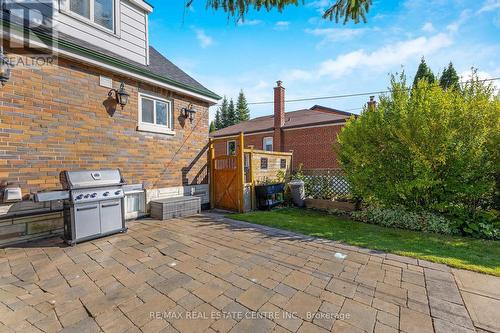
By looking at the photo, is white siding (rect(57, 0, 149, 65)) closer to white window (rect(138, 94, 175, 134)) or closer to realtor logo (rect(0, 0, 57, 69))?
realtor logo (rect(0, 0, 57, 69))

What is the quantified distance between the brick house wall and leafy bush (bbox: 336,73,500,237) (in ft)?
19.4

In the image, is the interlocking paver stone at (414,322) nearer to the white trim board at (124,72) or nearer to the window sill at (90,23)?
the white trim board at (124,72)

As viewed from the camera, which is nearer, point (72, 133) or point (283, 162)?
point (72, 133)

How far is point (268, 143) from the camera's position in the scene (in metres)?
18.9

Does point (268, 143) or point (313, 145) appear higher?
point (268, 143)

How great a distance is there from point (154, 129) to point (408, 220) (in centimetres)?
702

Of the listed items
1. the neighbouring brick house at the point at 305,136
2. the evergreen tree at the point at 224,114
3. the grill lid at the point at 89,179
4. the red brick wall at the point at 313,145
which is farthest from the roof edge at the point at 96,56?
the evergreen tree at the point at 224,114

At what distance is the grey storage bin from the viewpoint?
5.94 m

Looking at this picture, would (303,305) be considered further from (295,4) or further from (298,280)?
(295,4)

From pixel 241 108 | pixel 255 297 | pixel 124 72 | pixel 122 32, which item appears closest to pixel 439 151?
pixel 255 297

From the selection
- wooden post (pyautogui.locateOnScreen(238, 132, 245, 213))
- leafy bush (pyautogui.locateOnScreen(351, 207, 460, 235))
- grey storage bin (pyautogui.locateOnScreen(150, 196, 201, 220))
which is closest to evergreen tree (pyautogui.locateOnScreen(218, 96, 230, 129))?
wooden post (pyautogui.locateOnScreen(238, 132, 245, 213))

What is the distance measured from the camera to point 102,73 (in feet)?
17.4

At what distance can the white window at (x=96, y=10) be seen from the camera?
5.40 metres

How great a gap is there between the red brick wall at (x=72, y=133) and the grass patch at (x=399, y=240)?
2863 mm
